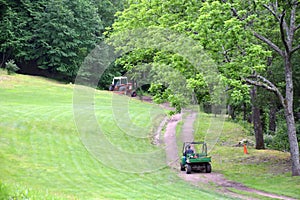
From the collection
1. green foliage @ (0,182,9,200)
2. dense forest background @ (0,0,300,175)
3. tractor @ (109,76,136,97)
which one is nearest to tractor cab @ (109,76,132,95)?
tractor @ (109,76,136,97)

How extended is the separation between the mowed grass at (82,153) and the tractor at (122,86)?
2.33ft

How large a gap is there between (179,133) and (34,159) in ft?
37.6

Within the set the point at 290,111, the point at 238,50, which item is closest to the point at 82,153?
the point at 238,50

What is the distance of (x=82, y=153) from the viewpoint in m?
20.0

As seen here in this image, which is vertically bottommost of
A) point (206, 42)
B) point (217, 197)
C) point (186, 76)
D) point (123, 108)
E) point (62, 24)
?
point (217, 197)

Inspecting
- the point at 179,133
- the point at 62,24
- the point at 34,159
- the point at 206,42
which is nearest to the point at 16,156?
the point at 34,159

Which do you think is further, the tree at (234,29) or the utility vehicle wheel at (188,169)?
the utility vehicle wheel at (188,169)

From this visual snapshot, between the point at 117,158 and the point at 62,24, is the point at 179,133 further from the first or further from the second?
the point at 62,24

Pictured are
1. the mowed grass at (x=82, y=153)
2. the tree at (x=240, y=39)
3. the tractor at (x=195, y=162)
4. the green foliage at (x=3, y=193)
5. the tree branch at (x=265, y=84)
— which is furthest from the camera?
the tractor at (x=195, y=162)

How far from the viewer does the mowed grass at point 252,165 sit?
659 inches

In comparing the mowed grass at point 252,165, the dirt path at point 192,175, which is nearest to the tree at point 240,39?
the mowed grass at point 252,165

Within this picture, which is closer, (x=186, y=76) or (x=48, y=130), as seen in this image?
(x=186, y=76)

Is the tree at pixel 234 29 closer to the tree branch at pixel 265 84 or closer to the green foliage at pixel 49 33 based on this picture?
the tree branch at pixel 265 84

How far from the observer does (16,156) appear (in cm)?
1769
